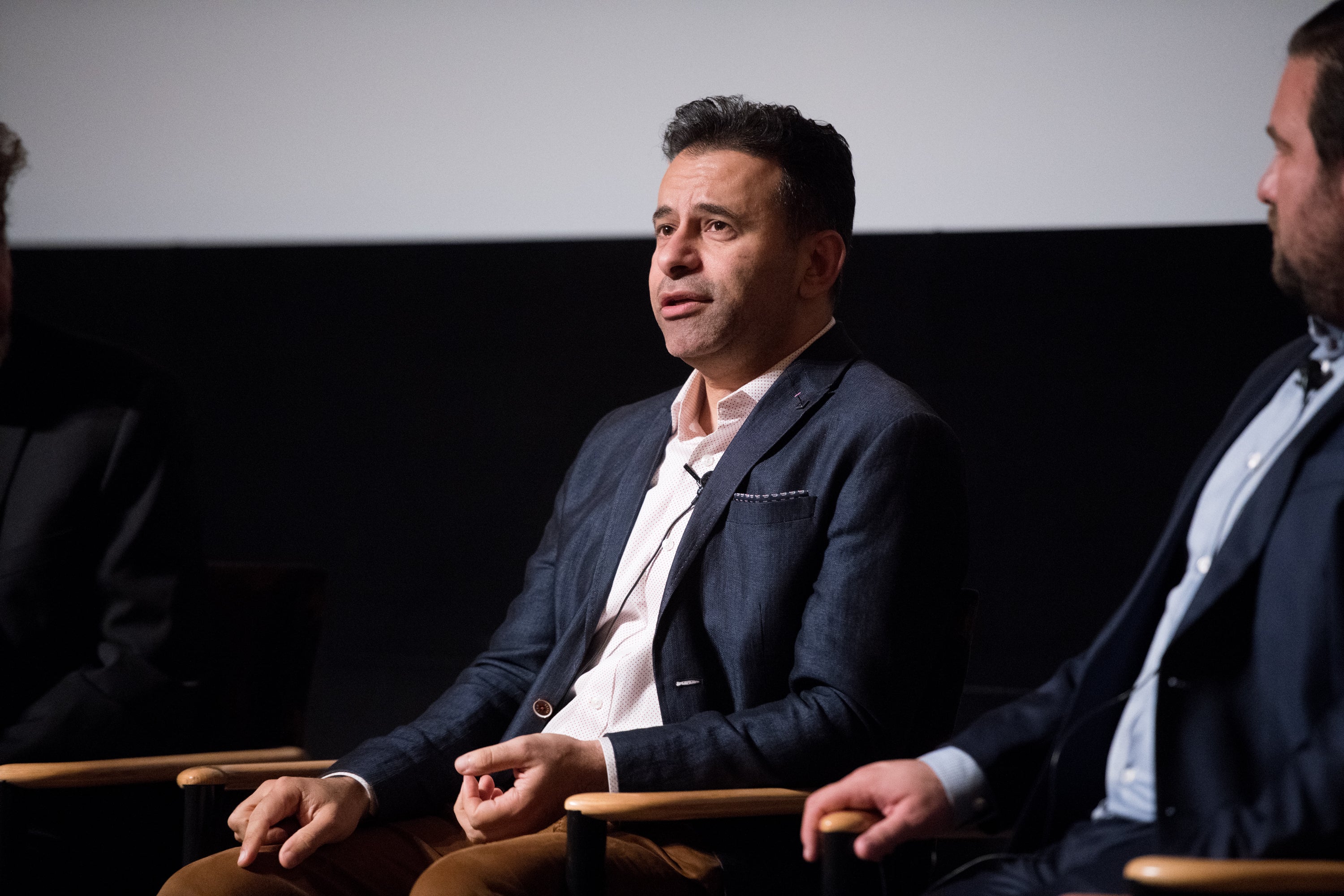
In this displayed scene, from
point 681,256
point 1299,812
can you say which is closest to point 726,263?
point 681,256

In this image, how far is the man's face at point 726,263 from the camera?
1.86 m

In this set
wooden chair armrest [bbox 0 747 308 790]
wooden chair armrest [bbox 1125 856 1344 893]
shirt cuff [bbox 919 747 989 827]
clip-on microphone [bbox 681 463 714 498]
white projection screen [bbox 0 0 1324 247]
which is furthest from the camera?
white projection screen [bbox 0 0 1324 247]

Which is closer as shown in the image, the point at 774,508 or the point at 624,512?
the point at 774,508

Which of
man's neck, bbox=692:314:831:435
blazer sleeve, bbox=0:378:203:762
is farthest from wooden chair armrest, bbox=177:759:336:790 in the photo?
man's neck, bbox=692:314:831:435

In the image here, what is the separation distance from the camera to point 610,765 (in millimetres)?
1552

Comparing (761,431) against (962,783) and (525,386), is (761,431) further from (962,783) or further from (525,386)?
(525,386)

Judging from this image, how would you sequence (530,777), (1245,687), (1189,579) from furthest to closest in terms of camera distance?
(530,777), (1189,579), (1245,687)

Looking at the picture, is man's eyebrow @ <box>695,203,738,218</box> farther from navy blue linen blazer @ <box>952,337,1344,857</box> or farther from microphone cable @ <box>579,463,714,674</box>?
navy blue linen blazer @ <box>952,337,1344,857</box>

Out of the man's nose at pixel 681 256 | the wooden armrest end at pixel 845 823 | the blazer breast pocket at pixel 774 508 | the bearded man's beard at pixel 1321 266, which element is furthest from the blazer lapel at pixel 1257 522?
the man's nose at pixel 681 256

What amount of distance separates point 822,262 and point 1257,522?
0.91m

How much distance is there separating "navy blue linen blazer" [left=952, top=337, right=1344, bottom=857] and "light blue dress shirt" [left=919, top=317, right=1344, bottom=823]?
1cm

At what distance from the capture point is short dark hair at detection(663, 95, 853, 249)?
1910mm

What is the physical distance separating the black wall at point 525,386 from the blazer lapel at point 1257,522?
168 centimetres

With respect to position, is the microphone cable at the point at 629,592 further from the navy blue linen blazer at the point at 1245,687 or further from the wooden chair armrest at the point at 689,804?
the navy blue linen blazer at the point at 1245,687
